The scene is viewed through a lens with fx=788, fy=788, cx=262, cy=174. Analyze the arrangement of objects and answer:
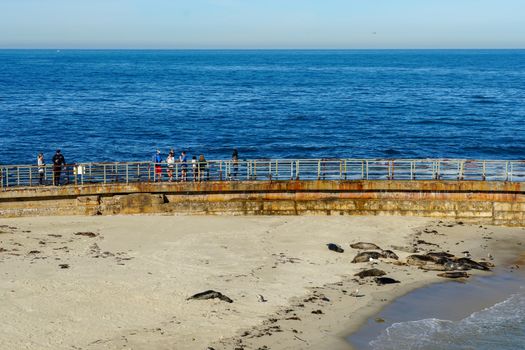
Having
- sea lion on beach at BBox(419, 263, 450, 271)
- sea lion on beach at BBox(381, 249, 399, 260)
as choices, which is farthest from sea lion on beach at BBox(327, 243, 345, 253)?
sea lion on beach at BBox(419, 263, 450, 271)

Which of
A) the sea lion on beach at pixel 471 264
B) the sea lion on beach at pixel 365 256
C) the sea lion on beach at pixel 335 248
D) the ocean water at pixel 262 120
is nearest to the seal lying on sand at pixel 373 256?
the sea lion on beach at pixel 365 256

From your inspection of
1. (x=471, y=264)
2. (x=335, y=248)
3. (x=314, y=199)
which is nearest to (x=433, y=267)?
(x=471, y=264)

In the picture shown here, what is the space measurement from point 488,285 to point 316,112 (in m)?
59.9

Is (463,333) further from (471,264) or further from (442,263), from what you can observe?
(471,264)

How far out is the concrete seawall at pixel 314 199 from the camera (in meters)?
31.8

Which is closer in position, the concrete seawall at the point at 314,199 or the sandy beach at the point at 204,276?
the sandy beach at the point at 204,276

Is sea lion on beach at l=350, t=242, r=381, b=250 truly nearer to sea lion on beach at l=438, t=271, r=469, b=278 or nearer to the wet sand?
sea lion on beach at l=438, t=271, r=469, b=278

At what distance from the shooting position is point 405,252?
91.8ft

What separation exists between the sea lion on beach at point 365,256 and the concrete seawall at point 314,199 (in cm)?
607

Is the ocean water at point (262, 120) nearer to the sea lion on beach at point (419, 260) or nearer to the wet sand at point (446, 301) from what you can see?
the sea lion on beach at point (419, 260)

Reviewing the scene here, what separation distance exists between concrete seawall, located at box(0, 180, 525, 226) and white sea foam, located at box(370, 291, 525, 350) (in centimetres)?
1029

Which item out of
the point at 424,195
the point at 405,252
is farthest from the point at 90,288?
the point at 424,195

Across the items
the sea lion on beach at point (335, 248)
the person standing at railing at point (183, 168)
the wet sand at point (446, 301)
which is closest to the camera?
the wet sand at point (446, 301)

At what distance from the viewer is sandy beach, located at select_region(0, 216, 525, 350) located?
1955 cm
